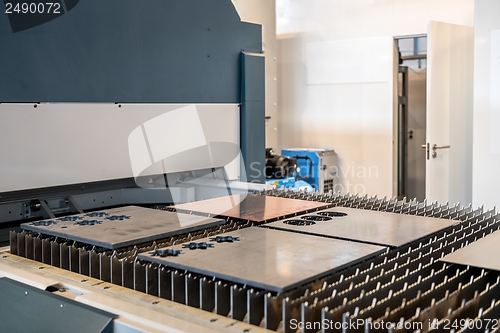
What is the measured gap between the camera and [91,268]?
119cm

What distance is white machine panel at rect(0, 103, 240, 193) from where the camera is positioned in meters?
1.59

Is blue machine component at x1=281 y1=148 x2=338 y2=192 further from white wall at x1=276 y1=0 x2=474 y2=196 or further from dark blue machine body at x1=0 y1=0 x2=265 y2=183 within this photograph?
dark blue machine body at x1=0 y1=0 x2=265 y2=183

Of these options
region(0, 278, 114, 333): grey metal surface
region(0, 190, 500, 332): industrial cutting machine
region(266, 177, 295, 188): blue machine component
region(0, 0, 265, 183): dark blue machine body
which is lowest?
region(266, 177, 295, 188): blue machine component

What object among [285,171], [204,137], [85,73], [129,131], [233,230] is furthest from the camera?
[285,171]

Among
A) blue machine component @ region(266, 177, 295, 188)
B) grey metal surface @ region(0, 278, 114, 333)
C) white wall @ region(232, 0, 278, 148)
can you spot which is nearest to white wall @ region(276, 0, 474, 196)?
white wall @ region(232, 0, 278, 148)

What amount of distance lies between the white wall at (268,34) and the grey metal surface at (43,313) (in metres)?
3.53

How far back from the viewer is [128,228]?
1.40 metres

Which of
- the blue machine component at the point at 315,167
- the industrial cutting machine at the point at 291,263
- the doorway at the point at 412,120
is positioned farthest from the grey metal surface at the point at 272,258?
the doorway at the point at 412,120

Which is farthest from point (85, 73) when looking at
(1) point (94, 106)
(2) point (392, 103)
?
(2) point (392, 103)

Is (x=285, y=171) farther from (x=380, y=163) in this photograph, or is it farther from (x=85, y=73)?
(x=85, y=73)

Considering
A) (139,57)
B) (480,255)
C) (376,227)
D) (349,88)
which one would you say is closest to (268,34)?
(349,88)

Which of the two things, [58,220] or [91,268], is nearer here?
[91,268]

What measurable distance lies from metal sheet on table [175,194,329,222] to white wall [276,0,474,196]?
3.19 m

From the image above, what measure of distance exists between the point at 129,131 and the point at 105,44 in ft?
1.00
